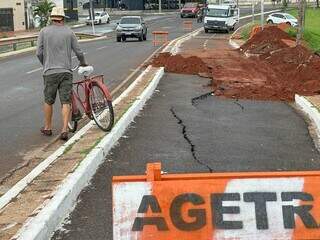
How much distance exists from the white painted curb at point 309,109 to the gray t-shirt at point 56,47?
163 inches

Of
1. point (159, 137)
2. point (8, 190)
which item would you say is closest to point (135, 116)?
point (159, 137)

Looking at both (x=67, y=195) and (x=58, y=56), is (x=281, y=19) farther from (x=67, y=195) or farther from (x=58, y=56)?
(x=67, y=195)

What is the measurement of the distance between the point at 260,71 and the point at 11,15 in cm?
5257

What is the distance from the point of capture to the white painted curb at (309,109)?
10.8 meters

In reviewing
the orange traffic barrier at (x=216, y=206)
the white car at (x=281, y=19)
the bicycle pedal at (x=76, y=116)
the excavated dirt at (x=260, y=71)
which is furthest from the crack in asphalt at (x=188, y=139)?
the white car at (x=281, y=19)

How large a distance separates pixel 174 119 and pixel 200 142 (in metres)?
2.14

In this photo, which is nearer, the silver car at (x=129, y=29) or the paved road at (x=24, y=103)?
the paved road at (x=24, y=103)

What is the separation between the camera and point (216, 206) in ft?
14.2

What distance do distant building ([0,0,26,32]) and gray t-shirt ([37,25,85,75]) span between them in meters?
60.4

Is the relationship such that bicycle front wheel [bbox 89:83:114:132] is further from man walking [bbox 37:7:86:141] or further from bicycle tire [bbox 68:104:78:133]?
man walking [bbox 37:7:86:141]

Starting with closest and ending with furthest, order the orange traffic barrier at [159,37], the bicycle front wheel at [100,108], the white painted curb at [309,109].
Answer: the bicycle front wheel at [100,108], the white painted curb at [309,109], the orange traffic barrier at [159,37]

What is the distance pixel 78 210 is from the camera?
5.91 m

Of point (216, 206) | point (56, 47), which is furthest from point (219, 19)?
point (216, 206)

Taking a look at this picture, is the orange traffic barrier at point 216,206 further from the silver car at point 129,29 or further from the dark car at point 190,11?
the dark car at point 190,11
